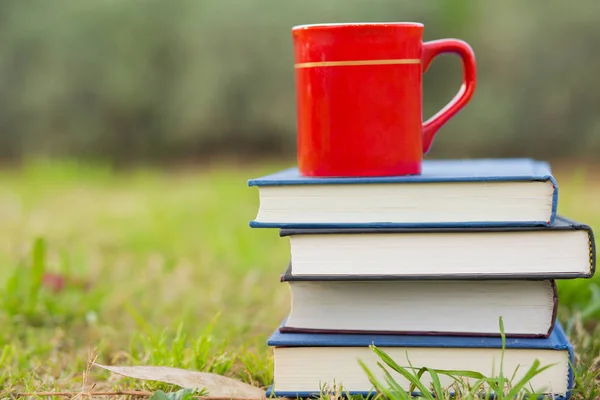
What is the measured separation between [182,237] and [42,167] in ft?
5.10

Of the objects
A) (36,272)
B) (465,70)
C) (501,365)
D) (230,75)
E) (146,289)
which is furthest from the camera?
(230,75)

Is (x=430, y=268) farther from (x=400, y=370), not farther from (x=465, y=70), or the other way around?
(x=465, y=70)

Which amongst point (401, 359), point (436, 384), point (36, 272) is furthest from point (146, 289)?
point (436, 384)

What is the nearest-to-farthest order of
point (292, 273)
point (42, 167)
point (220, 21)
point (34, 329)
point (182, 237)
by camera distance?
point (292, 273), point (34, 329), point (182, 237), point (42, 167), point (220, 21)

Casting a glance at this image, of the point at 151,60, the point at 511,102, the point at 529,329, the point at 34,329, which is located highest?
the point at 151,60

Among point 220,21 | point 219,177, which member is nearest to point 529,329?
point 219,177

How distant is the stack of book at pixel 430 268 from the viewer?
Answer: 1124 millimetres

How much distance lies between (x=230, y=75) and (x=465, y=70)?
337 centimetres

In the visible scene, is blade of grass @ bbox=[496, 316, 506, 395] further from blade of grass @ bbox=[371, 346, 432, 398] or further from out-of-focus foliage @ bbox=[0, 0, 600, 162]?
out-of-focus foliage @ bbox=[0, 0, 600, 162]

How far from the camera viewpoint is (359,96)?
1205mm

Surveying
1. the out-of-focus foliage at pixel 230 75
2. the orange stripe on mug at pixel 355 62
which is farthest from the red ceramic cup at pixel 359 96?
the out-of-focus foliage at pixel 230 75

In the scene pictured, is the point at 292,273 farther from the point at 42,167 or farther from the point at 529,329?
the point at 42,167

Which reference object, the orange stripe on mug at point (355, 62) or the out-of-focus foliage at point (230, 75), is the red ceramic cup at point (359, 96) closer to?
the orange stripe on mug at point (355, 62)

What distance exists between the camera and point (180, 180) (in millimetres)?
4227
